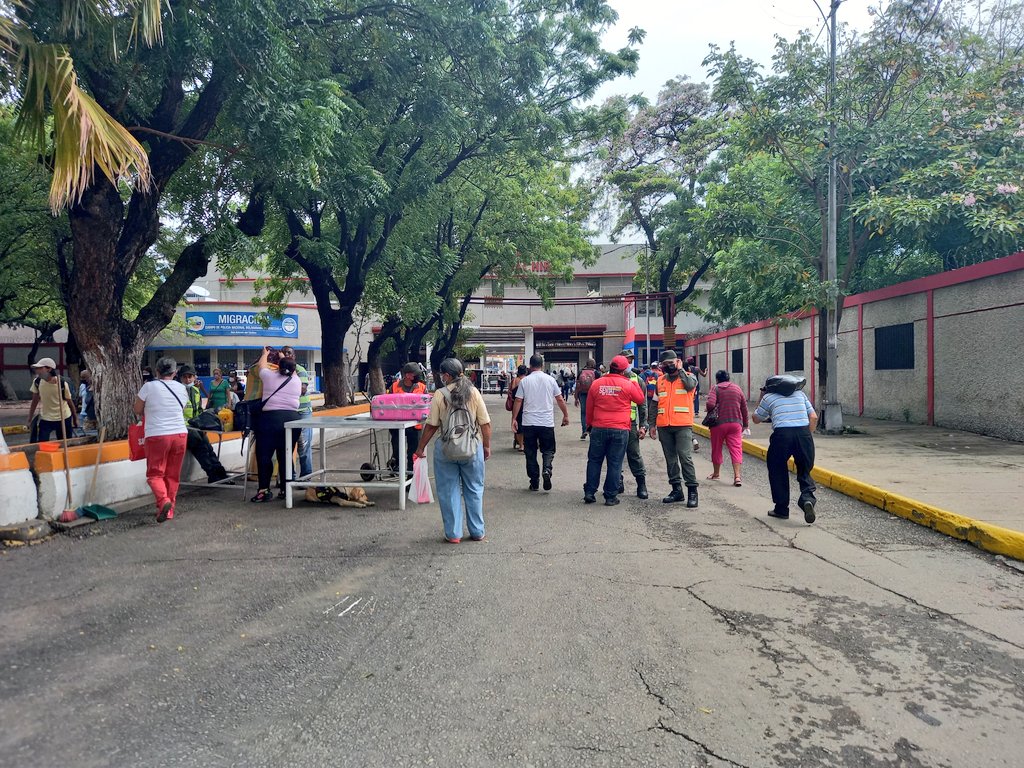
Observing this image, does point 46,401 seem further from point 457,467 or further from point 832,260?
point 832,260

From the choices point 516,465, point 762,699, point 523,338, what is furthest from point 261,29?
point 523,338

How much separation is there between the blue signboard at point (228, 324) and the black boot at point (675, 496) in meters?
28.9

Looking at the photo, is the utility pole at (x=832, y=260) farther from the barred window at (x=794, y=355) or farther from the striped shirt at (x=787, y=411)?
the striped shirt at (x=787, y=411)

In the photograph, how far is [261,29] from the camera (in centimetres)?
820

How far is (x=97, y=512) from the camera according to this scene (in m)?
7.00

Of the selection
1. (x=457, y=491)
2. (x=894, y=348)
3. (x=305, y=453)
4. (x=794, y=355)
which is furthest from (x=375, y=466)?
(x=794, y=355)

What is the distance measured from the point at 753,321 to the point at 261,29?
22.8 metres

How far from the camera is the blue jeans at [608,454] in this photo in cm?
775

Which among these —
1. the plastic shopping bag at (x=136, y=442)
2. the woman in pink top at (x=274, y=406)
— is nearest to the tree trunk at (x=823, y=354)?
the woman in pink top at (x=274, y=406)

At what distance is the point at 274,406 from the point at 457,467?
288cm

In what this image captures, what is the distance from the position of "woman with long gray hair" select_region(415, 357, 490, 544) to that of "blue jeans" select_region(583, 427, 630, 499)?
203 centimetres

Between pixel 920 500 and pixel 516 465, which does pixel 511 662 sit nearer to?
pixel 920 500

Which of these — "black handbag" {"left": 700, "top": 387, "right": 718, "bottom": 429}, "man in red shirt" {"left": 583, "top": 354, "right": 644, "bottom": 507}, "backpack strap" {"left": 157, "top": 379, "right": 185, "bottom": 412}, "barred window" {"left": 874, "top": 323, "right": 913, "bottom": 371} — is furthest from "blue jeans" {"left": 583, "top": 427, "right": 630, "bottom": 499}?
"barred window" {"left": 874, "top": 323, "right": 913, "bottom": 371}

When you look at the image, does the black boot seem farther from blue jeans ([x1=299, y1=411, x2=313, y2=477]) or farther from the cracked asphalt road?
blue jeans ([x1=299, y1=411, x2=313, y2=477])
